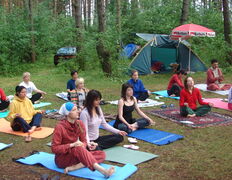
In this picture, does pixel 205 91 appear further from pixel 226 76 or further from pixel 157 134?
pixel 157 134

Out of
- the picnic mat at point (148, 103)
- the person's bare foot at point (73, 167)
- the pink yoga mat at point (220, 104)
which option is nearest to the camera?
the person's bare foot at point (73, 167)

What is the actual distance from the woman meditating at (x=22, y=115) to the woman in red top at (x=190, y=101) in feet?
10.1

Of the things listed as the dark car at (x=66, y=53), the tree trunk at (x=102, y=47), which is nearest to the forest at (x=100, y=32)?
the tree trunk at (x=102, y=47)

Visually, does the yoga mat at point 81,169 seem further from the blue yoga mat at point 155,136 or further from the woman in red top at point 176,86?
the woman in red top at point 176,86

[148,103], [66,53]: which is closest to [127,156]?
[148,103]

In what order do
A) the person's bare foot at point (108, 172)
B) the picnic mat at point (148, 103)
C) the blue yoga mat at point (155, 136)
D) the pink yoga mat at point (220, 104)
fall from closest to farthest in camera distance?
the person's bare foot at point (108, 172)
the blue yoga mat at point (155, 136)
the pink yoga mat at point (220, 104)
the picnic mat at point (148, 103)

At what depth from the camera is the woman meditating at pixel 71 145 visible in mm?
4016

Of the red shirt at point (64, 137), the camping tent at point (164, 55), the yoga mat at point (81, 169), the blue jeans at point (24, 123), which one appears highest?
the camping tent at point (164, 55)

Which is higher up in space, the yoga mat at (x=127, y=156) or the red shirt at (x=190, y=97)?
the red shirt at (x=190, y=97)

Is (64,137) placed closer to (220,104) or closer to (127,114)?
(127,114)

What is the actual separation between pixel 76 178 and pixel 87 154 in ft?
1.17

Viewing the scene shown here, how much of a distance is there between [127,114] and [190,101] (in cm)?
174

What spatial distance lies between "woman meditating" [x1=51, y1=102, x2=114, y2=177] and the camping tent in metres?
9.46

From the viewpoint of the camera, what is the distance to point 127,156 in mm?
4828
